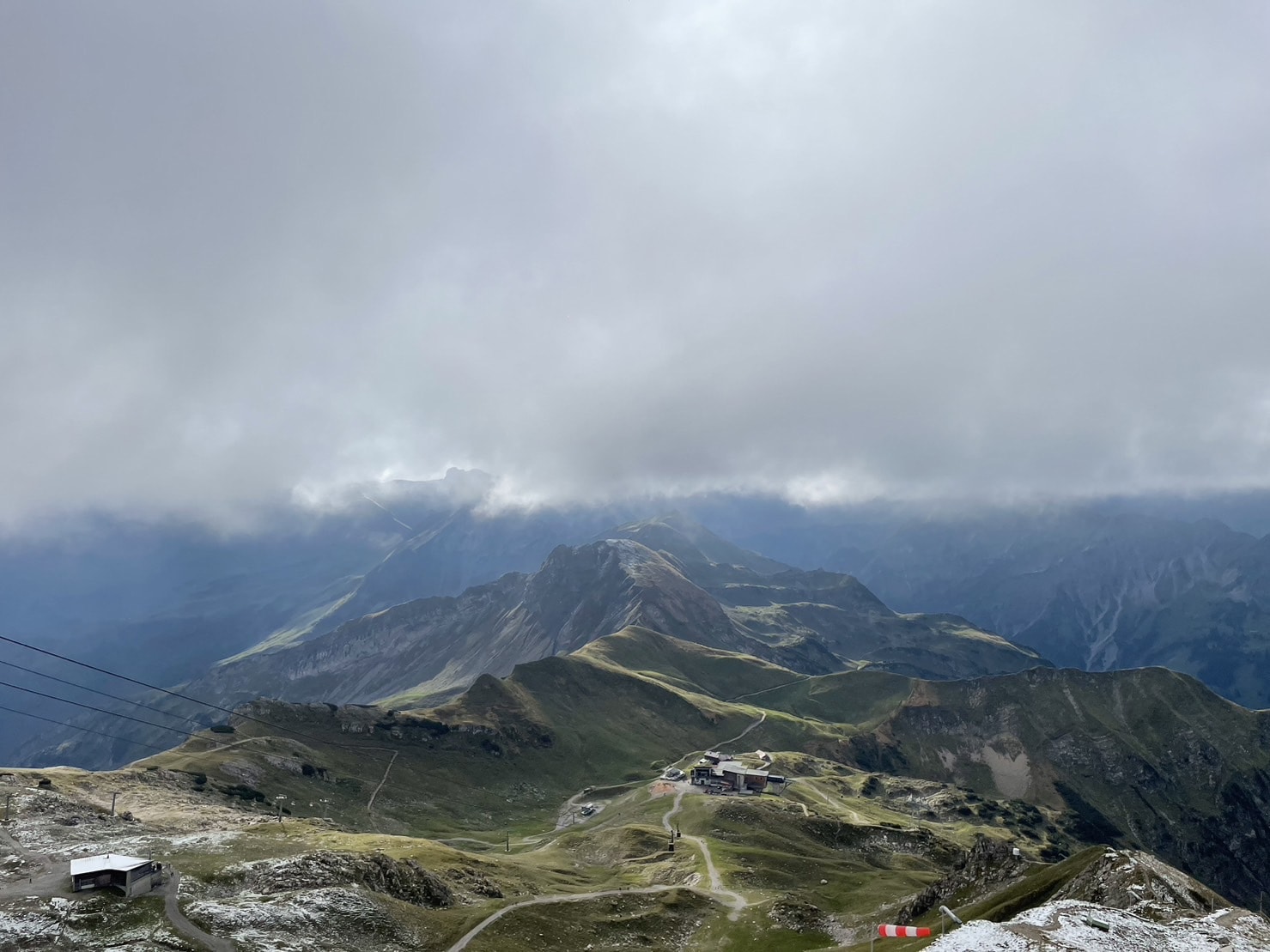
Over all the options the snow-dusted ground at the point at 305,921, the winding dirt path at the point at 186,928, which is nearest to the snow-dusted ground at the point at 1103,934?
the snow-dusted ground at the point at 305,921

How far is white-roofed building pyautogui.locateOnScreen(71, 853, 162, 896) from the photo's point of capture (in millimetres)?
65562

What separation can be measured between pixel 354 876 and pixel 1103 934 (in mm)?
67741

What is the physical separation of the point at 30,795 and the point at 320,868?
1961 inches

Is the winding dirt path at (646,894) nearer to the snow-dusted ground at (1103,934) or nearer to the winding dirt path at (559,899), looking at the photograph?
the winding dirt path at (559,899)

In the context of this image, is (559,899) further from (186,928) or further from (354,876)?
(186,928)

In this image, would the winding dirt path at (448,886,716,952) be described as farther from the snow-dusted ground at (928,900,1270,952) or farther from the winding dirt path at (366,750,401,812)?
the winding dirt path at (366,750,401,812)

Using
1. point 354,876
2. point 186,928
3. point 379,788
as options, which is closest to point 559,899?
point 354,876

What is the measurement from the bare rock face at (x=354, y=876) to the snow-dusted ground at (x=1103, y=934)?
2227 inches

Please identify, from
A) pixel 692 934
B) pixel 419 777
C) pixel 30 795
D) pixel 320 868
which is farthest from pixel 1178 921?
pixel 419 777

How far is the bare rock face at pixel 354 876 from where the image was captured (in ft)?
241

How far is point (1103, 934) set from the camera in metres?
49.2

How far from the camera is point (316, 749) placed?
190 metres

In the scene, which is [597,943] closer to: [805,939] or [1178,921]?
[805,939]

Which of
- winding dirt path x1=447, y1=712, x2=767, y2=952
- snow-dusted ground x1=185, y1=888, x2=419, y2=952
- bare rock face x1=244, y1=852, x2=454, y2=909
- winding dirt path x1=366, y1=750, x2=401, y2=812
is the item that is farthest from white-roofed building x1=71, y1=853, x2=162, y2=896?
winding dirt path x1=366, y1=750, x2=401, y2=812
